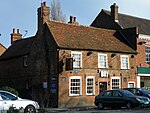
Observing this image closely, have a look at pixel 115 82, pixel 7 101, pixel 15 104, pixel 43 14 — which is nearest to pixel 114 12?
pixel 115 82

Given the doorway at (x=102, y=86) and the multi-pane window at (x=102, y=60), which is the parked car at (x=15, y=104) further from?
the multi-pane window at (x=102, y=60)

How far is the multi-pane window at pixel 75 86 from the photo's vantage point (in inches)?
1373

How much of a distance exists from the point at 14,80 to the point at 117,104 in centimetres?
1778

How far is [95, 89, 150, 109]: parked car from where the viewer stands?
89.7ft

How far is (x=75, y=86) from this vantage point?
3509cm

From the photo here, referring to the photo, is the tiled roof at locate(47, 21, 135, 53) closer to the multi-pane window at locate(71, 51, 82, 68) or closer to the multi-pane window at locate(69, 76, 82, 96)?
the multi-pane window at locate(71, 51, 82, 68)

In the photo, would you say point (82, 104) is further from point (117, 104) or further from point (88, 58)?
point (117, 104)

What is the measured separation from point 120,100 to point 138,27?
1989 centimetres

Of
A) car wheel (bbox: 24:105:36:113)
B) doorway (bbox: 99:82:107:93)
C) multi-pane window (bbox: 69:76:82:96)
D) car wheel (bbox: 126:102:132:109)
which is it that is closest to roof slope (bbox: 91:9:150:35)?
doorway (bbox: 99:82:107:93)

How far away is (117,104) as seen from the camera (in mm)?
28078

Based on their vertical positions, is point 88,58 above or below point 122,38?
below

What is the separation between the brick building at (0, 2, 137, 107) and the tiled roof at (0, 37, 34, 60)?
0.74 feet

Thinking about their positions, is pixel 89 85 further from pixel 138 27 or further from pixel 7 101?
pixel 7 101

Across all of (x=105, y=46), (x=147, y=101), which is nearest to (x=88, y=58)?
(x=105, y=46)
